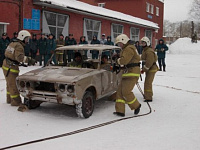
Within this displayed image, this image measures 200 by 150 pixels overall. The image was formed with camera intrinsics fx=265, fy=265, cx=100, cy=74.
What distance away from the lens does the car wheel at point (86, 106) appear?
17.6 ft

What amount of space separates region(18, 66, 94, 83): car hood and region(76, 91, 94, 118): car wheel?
1.57ft

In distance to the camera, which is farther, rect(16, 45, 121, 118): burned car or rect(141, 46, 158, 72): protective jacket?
rect(141, 46, 158, 72): protective jacket

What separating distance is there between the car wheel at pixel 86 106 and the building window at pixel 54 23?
11561mm

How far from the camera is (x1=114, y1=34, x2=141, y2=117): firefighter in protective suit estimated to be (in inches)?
226

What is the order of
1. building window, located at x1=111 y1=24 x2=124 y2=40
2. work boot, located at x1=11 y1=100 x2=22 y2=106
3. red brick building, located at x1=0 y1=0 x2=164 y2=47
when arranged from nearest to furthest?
work boot, located at x1=11 y1=100 x2=22 y2=106 → red brick building, located at x1=0 y1=0 x2=164 y2=47 → building window, located at x1=111 y1=24 x2=124 y2=40

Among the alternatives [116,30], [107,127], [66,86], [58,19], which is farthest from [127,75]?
[116,30]

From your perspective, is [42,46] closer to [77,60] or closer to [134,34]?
[77,60]

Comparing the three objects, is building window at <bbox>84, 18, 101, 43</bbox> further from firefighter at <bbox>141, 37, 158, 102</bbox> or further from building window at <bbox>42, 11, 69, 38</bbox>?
firefighter at <bbox>141, 37, 158, 102</bbox>

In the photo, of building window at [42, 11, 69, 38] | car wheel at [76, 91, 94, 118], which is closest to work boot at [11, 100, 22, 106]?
car wheel at [76, 91, 94, 118]

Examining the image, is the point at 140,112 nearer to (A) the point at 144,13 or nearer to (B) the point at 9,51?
(B) the point at 9,51

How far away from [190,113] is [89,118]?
2.43 meters

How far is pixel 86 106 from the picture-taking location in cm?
560

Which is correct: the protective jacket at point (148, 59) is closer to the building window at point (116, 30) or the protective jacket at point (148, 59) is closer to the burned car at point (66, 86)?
the burned car at point (66, 86)

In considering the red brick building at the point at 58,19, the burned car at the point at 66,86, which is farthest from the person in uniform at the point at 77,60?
the red brick building at the point at 58,19
